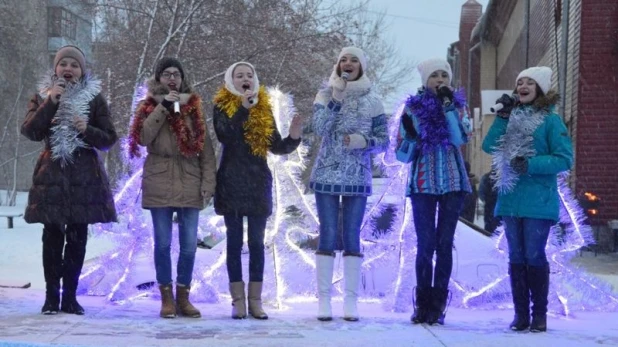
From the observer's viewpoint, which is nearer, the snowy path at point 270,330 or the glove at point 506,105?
the snowy path at point 270,330

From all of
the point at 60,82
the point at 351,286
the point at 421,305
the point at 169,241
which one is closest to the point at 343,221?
the point at 351,286

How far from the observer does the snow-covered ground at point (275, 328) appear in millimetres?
5078

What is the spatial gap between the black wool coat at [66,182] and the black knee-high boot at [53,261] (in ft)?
0.41

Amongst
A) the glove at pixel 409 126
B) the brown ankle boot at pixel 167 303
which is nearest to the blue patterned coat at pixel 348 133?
the glove at pixel 409 126

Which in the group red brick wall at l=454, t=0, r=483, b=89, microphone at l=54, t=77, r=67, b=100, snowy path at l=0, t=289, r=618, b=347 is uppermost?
red brick wall at l=454, t=0, r=483, b=89

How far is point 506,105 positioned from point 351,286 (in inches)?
64.7

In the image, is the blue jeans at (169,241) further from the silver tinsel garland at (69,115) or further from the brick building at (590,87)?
the brick building at (590,87)

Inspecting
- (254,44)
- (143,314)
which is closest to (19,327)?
(143,314)

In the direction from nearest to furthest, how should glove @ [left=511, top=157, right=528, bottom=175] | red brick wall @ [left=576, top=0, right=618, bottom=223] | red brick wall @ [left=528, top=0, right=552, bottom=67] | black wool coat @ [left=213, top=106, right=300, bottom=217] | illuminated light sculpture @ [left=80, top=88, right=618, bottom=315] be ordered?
glove @ [left=511, top=157, right=528, bottom=175] < black wool coat @ [left=213, top=106, right=300, bottom=217] < illuminated light sculpture @ [left=80, top=88, right=618, bottom=315] < red brick wall @ [left=576, top=0, right=618, bottom=223] < red brick wall @ [left=528, top=0, right=552, bottom=67]

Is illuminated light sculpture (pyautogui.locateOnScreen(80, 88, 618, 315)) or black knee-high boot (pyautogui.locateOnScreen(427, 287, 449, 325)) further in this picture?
illuminated light sculpture (pyautogui.locateOnScreen(80, 88, 618, 315))

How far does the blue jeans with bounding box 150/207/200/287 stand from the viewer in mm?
6148

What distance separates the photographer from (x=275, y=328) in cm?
562

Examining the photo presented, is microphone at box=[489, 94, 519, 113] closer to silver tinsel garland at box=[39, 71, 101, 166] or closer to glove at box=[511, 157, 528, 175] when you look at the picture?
glove at box=[511, 157, 528, 175]

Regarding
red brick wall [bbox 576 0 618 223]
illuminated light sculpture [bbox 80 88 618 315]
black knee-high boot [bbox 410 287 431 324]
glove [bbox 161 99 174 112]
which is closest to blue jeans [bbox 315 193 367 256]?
black knee-high boot [bbox 410 287 431 324]
